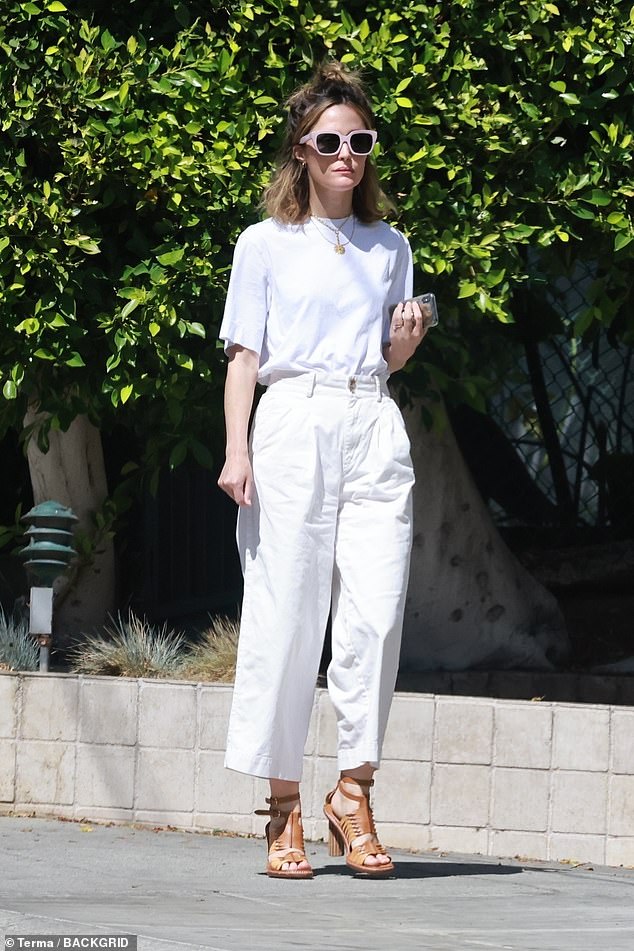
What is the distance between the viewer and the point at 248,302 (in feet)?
13.6

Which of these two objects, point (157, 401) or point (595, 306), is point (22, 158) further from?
point (595, 306)

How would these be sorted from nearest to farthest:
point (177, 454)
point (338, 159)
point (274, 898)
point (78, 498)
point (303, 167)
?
point (274, 898)
point (338, 159)
point (303, 167)
point (177, 454)
point (78, 498)

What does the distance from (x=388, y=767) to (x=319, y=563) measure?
1.18 m

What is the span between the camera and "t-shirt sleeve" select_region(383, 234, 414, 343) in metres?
4.29

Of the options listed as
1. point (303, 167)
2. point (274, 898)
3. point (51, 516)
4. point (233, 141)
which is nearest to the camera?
point (274, 898)

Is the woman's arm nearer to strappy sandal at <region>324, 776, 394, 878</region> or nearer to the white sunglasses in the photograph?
the white sunglasses

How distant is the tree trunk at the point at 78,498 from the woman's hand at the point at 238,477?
102 inches

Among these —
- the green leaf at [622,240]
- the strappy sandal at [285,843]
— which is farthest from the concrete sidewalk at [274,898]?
the green leaf at [622,240]

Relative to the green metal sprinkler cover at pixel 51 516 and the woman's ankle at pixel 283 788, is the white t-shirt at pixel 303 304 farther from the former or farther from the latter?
the green metal sprinkler cover at pixel 51 516

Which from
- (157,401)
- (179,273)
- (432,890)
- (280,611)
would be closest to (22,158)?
(179,273)

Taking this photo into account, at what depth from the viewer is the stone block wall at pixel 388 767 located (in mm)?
4922

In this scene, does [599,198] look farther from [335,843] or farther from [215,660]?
[335,843]

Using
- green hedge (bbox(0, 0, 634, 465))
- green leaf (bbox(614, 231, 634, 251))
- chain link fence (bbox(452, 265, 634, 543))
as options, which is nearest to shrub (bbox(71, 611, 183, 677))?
green hedge (bbox(0, 0, 634, 465))

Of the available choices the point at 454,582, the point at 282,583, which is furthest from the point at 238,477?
the point at 454,582
